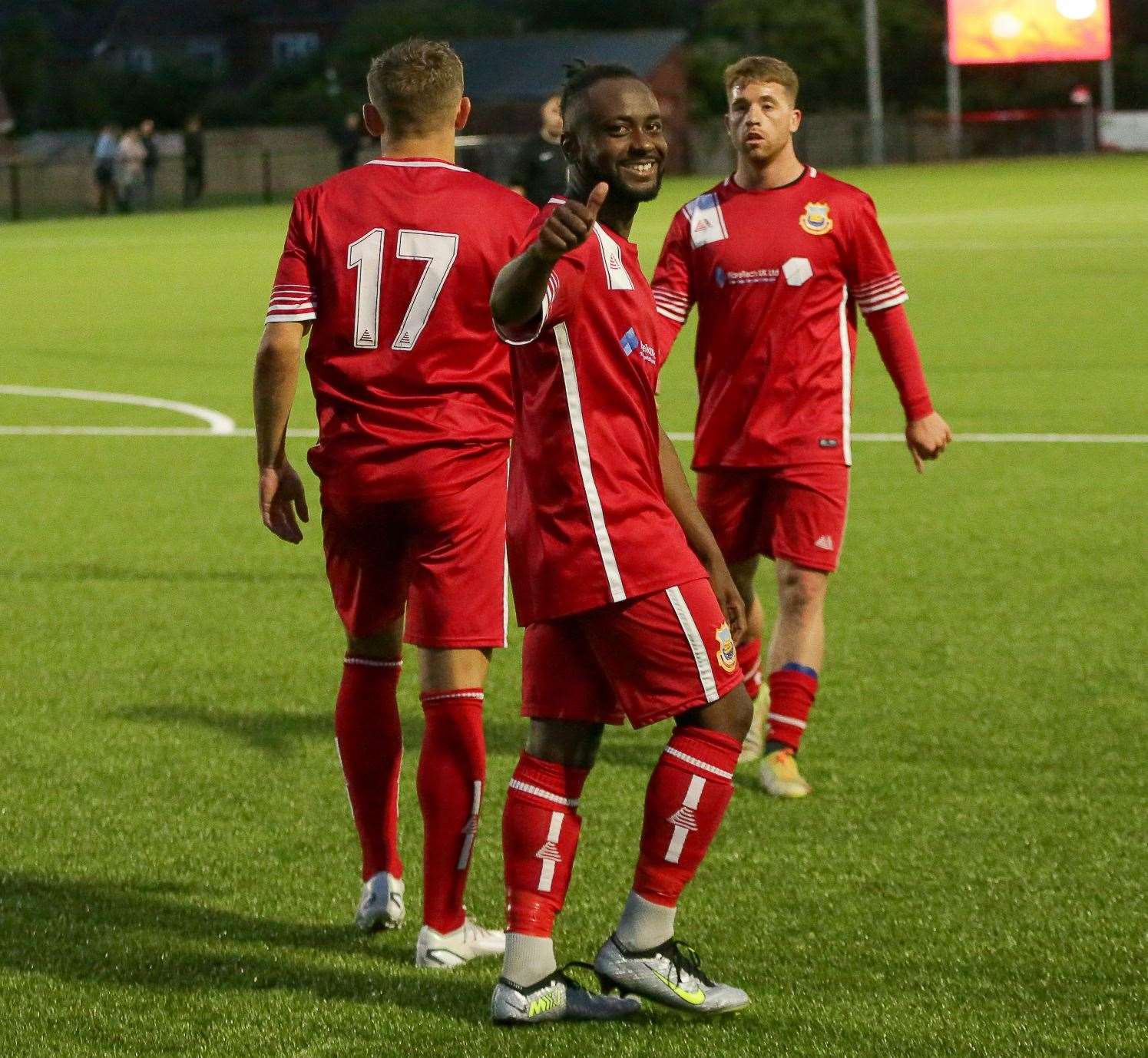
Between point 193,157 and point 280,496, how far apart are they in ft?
166

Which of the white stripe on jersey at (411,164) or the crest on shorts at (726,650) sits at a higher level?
the white stripe on jersey at (411,164)

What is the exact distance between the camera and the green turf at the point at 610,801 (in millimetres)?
4422

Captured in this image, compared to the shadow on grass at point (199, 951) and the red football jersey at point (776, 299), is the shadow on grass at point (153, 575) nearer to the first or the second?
the red football jersey at point (776, 299)

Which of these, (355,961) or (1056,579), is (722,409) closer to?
(355,961)

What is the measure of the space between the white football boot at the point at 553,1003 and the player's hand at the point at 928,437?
257 centimetres

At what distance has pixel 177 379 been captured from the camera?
17266 millimetres

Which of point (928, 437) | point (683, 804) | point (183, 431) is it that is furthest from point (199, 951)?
point (183, 431)

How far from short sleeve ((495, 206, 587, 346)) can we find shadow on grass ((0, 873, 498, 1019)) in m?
1.41

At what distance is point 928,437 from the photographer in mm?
6496

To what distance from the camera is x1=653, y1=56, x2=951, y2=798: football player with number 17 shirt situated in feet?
21.2

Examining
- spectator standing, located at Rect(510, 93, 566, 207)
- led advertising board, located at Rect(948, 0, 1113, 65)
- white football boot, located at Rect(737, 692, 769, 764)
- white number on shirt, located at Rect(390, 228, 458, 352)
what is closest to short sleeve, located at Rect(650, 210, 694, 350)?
white football boot, located at Rect(737, 692, 769, 764)

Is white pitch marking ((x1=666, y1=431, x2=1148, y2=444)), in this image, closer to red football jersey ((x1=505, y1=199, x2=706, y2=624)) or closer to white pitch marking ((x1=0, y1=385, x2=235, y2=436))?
white pitch marking ((x1=0, y1=385, x2=235, y2=436))

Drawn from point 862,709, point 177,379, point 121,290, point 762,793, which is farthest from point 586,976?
point 121,290

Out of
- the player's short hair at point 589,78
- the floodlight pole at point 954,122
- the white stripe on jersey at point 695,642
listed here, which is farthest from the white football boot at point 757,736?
the floodlight pole at point 954,122
